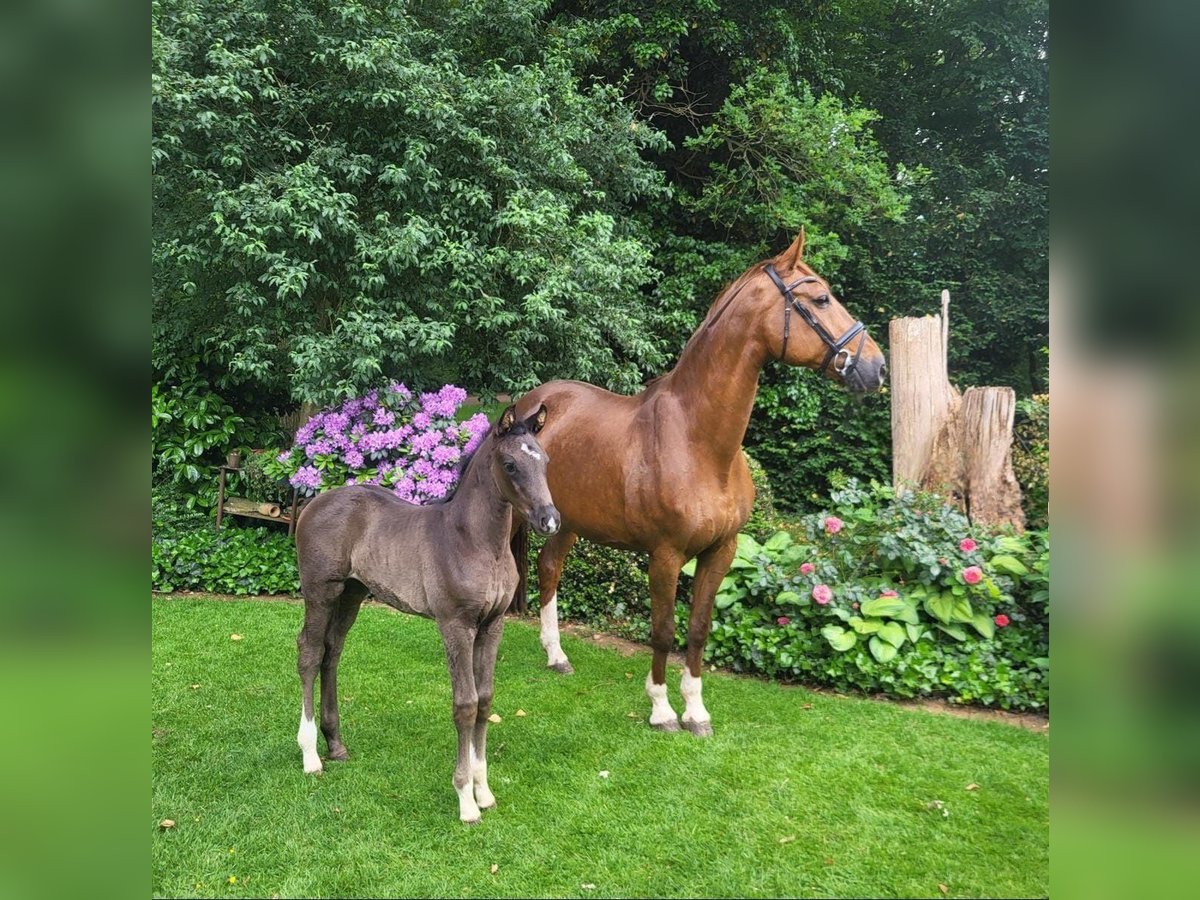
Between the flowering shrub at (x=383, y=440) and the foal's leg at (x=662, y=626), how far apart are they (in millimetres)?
3033

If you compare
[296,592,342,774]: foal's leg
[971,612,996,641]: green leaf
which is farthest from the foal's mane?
[971,612,996,641]: green leaf

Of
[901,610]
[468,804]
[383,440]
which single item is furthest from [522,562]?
[468,804]

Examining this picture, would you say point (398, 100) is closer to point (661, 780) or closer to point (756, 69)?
point (756, 69)

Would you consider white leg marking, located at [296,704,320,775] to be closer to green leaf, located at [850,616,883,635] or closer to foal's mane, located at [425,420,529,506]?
foal's mane, located at [425,420,529,506]

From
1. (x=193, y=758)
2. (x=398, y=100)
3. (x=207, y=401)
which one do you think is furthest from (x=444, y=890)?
(x=207, y=401)

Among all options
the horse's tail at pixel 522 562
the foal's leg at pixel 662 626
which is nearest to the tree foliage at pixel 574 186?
the horse's tail at pixel 522 562

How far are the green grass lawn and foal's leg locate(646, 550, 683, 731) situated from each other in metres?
0.17

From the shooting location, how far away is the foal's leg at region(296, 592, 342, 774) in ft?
11.2

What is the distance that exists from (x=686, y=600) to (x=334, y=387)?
3.86 m

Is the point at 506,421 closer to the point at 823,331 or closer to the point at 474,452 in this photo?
the point at 474,452

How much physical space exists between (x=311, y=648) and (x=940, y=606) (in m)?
4.12

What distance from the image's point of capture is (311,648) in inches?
137

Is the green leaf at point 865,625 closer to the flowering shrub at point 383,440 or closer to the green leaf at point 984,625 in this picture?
the green leaf at point 984,625

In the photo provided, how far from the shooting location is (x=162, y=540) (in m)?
7.84
